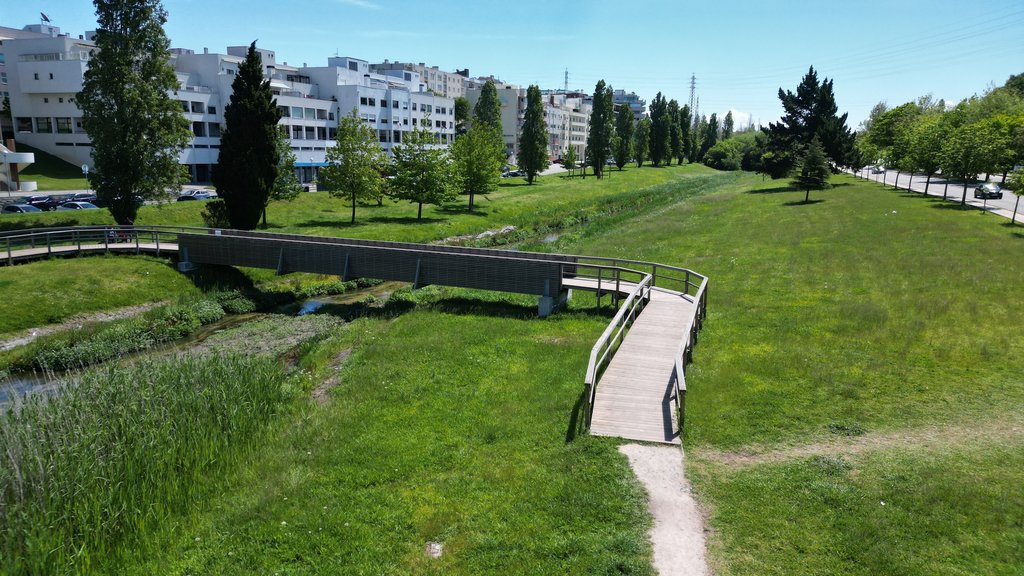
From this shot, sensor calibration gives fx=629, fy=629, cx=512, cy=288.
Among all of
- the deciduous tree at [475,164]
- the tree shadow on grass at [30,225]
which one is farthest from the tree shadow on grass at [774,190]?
the tree shadow on grass at [30,225]

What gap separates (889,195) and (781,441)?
56.7 m

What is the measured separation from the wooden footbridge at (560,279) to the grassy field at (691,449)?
808 mm

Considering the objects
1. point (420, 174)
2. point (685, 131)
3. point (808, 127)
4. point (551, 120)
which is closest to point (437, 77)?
point (551, 120)

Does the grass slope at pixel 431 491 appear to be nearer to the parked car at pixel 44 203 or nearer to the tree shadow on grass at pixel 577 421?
the tree shadow on grass at pixel 577 421

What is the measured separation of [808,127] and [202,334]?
73377 mm

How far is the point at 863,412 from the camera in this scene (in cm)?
1403

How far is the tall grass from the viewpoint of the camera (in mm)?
9883

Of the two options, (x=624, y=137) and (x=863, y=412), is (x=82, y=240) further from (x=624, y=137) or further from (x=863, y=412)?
(x=624, y=137)

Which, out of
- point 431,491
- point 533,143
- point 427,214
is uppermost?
point 533,143

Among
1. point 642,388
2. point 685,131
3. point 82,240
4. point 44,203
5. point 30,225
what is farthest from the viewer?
point 685,131

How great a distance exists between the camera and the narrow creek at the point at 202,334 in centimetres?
1870

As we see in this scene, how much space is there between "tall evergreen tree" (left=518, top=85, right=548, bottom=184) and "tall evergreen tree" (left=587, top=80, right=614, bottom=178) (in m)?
13.8

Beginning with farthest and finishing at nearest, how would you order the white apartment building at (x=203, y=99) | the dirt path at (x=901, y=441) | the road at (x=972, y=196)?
the white apartment building at (x=203, y=99)
the road at (x=972, y=196)
the dirt path at (x=901, y=441)

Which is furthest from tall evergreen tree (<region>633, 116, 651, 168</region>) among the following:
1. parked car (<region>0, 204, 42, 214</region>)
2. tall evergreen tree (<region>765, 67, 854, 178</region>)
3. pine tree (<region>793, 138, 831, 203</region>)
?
parked car (<region>0, 204, 42, 214</region>)
